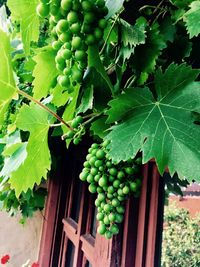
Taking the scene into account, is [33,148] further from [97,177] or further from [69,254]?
[69,254]

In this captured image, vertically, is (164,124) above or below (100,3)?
below

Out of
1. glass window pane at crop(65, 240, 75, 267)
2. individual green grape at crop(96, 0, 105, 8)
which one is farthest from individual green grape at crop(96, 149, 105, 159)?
glass window pane at crop(65, 240, 75, 267)

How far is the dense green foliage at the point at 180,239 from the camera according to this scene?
A: 0.84 metres

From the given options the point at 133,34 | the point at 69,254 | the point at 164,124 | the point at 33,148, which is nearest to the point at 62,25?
the point at 133,34

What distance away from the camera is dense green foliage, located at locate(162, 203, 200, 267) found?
843mm

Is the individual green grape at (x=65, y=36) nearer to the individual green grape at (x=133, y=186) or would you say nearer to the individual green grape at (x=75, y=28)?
the individual green grape at (x=75, y=28)

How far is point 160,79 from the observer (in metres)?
0.56

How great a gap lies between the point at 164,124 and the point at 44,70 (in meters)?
0.28

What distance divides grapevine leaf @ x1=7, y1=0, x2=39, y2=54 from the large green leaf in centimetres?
26

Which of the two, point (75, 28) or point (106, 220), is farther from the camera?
point (106, 220)

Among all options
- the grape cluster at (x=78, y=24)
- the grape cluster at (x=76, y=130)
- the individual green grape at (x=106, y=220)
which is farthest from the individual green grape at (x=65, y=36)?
the individual green grape at (x=106, y=220)

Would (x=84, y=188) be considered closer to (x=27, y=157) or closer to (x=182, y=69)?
(x=27, y=157)

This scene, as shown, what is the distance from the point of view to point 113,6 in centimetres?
55

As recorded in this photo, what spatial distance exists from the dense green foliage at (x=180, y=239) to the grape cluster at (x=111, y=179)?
19 cm
